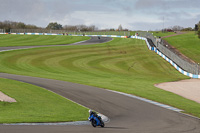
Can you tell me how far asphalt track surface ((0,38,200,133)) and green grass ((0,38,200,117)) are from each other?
531 centimetres

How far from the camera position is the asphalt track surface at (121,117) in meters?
14.9

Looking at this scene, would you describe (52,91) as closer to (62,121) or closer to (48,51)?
(62,121)

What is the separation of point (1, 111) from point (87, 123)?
17.0ft

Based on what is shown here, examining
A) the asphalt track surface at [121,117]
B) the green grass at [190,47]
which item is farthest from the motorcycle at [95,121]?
the green grass at [190,47]

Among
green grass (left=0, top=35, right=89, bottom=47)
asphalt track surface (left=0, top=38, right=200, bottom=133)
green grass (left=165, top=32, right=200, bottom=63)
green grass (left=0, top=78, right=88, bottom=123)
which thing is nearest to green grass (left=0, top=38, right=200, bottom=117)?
asphalt track surface (left=0, top=38, right=200, bottom=133)

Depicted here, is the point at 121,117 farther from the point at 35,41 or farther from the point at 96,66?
the point at 35,41

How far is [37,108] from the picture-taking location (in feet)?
63.7

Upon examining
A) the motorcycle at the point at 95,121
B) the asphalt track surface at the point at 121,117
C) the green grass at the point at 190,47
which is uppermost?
the green grass at the point at 190,47

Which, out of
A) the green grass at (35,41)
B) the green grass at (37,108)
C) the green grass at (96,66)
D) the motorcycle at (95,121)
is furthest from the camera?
the green grass at (35,41)

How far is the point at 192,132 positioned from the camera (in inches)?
613

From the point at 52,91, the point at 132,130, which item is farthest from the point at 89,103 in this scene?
the point at 132,130

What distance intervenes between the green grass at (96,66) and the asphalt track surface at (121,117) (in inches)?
209

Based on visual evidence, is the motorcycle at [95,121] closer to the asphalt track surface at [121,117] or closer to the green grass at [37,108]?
the asphalt track surface at [121,117]

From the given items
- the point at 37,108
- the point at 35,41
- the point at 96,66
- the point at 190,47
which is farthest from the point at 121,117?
the point at 35,41
